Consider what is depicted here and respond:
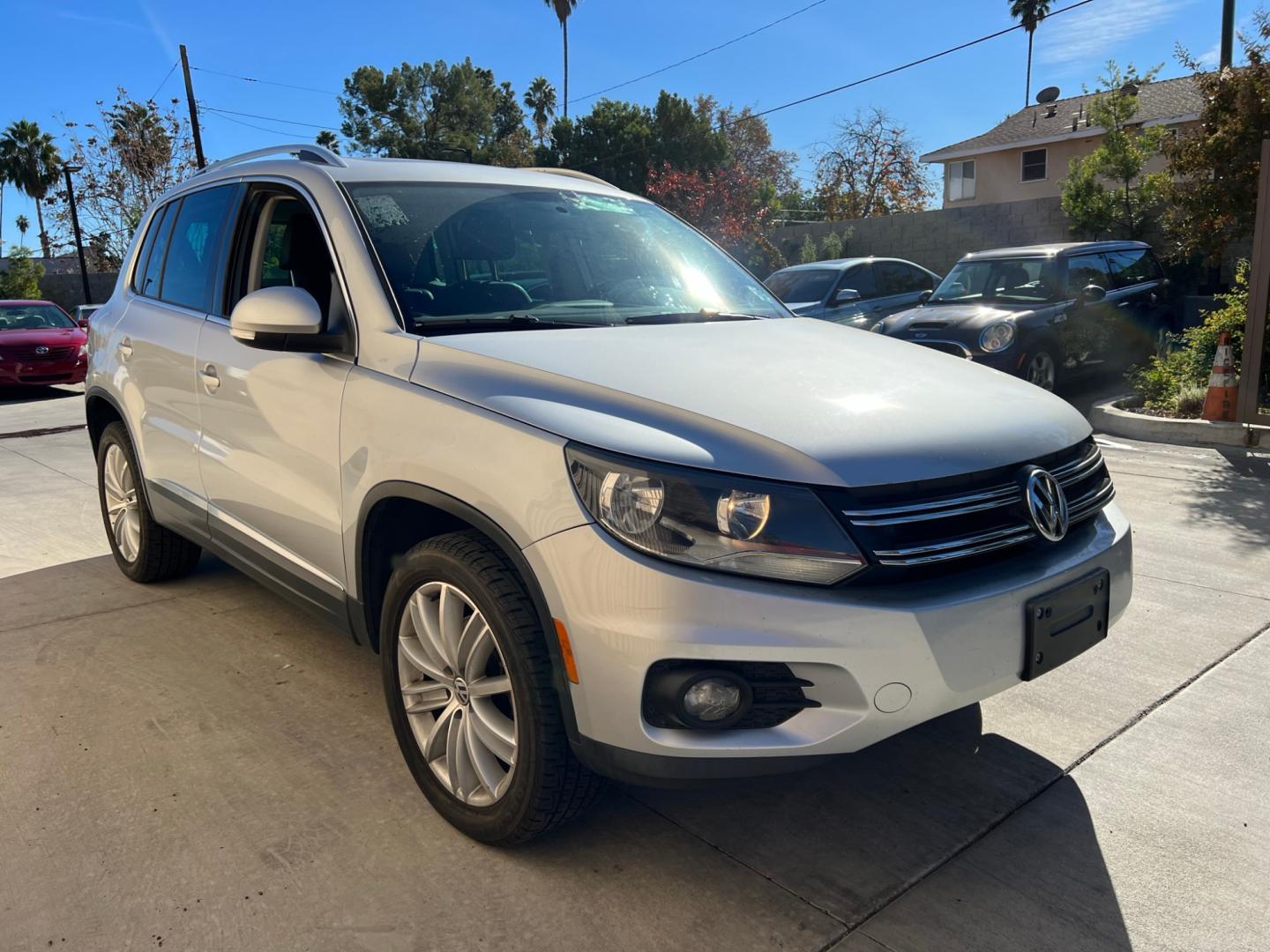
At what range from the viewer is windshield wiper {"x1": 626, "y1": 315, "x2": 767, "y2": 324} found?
318cm

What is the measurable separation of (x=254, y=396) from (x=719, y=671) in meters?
1.98

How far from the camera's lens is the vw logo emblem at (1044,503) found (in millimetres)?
2379

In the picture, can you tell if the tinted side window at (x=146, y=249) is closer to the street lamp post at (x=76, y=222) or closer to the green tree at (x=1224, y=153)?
the green tree at (x=1224, y=153)

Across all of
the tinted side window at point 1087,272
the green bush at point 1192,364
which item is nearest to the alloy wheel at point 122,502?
the green bush at point 1192,364

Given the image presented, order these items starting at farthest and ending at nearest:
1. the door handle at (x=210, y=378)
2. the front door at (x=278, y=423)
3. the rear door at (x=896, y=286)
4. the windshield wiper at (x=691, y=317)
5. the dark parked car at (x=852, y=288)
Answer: the rear door at (x=896, y=286) < the dark parked car at (x=852, y=288) < the door handle at (x=210, y=378) < the windshield wiper at (x=691, y=317) < the front door at (x=278, y=423)

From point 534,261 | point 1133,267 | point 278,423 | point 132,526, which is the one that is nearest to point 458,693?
point 278,423

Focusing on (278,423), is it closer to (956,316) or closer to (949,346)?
(949,346)

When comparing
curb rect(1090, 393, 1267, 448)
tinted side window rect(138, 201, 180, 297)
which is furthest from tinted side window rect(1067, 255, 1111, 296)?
tinted side window rect(138, 201, 180, 297)

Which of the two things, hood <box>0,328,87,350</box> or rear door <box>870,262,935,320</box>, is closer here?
rear door <box>870,262,935,320</box>

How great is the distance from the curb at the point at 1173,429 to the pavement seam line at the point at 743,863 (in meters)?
6.80

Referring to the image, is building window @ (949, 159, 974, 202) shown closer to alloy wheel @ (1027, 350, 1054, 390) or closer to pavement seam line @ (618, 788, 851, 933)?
alloy wheel @ (1027, 350, 1054, 390)

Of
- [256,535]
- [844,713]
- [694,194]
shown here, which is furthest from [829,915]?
[694,194]

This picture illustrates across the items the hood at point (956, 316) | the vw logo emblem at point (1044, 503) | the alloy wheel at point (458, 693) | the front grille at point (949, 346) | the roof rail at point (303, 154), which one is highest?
the roof rail at point (303, 154)

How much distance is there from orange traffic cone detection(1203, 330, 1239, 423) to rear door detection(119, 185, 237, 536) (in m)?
7.48
